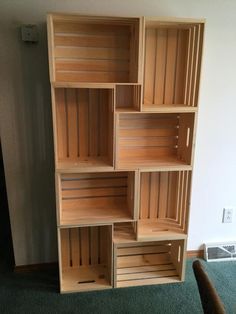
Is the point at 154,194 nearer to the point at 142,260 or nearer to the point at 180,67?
the point at 142,260

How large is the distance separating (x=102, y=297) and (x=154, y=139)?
1124mm

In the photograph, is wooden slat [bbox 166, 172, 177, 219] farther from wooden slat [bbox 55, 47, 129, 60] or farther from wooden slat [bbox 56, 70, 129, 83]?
wooden slat [bbox 55, 47, 129, 60]

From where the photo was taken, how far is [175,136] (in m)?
1.98

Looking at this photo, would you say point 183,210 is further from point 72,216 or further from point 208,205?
point 72,216

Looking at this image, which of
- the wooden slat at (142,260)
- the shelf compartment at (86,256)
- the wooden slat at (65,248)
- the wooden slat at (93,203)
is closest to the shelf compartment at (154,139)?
the wooden slat at (93,203)

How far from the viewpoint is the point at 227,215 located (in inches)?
88.5

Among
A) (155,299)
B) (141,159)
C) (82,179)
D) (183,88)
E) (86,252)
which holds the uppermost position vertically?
(183,88)

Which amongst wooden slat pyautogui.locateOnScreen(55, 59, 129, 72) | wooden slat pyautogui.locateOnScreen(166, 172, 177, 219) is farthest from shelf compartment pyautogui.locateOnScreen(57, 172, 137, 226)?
wooden slat pyautogui.locateOnScreen(55, 59, 129, 72)

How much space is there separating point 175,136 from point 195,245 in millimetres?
951

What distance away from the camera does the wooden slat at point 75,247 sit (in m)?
2.07

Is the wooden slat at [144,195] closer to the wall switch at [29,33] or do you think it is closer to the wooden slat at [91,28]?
the wooden slat at [91,28]

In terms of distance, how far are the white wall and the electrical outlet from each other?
42 mm

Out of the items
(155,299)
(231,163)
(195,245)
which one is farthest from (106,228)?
(231,163)

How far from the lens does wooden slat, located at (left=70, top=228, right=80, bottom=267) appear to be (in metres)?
2.07
